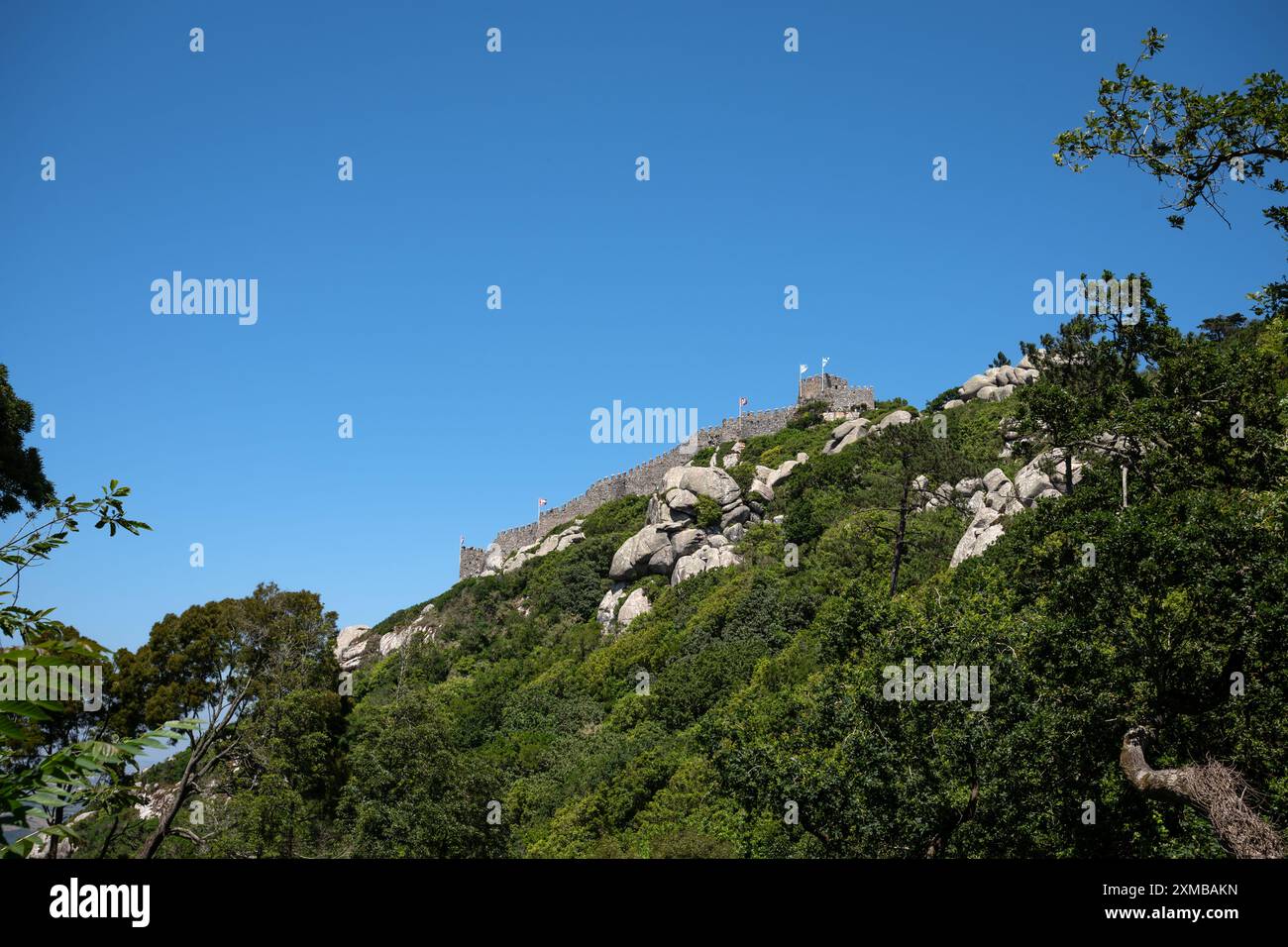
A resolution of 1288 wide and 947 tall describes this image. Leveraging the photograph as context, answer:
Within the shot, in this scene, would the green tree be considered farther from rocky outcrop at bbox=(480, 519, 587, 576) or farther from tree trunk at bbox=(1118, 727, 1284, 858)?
rocky outcrop at bbox=(480, 519, 587, 576)

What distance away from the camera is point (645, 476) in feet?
239

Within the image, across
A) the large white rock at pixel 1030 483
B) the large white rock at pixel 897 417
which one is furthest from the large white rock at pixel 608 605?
the large white rock at pixel 1030 483

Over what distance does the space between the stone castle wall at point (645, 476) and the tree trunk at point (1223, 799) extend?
2302 inches

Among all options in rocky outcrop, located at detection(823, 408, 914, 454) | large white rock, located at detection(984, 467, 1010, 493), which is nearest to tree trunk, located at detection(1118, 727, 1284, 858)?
large white rock, located at detection(984, 467, 1010, 493)

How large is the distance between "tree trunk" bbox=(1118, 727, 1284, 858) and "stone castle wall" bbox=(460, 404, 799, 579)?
58.5 metres

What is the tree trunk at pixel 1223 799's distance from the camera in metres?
10.0

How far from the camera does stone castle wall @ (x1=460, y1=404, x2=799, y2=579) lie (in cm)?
7244

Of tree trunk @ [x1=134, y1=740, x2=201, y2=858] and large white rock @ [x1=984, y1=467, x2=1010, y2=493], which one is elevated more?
large white rock @ [x1=984, y1=467, x2=1010, y2=493]

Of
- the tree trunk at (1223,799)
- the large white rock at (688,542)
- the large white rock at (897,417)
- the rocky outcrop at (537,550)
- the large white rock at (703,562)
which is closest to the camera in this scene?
the tree trunk at (1223,799)

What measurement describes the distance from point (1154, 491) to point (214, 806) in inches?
869

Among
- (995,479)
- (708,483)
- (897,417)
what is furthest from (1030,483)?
(708,483)

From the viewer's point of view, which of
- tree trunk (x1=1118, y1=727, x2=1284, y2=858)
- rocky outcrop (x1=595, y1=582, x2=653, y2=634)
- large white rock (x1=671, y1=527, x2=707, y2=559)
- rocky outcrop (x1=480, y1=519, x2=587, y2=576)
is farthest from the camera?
rocky outcrop (x1=480, y1=519, x2=587, y2=576)

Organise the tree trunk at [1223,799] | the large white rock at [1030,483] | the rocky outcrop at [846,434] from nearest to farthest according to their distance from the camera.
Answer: the tree trunk at [1223,799] < the large white rock at [1030,483] < the rocky outcrop at [846,434]

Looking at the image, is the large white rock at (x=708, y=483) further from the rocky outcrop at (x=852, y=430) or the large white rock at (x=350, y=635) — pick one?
the large white rock at (x=350, y=635)
